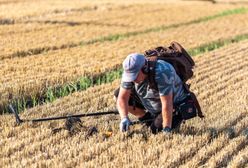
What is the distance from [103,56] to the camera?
12.5 meters

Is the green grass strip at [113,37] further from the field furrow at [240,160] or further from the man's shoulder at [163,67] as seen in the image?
the field furrow at [240,160]

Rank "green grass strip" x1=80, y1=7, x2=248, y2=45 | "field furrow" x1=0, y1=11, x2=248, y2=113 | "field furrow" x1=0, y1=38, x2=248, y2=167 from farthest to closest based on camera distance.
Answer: "green grass strip" x1=80, y1=7, x2=248, y2=45
"field furrow" x1=0, y1=11, x2=248, y2=113
"field furrow" x1=0, y1=38, x2=248, y2=167

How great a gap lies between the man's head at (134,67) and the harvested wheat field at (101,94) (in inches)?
32.0

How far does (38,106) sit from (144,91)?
100 inches

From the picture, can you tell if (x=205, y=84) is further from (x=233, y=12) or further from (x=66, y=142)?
(x=233, y=12)

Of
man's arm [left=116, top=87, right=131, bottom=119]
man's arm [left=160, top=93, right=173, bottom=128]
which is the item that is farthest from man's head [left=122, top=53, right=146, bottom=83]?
man's arm [left=160, top=93, right=173, bottom=128]

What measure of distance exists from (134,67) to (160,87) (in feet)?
1.27

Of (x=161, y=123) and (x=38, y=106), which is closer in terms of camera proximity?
(x=161, y=123)

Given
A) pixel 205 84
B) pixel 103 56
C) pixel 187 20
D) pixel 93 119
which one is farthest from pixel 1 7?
pixel 93 119

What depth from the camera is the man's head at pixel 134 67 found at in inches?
212

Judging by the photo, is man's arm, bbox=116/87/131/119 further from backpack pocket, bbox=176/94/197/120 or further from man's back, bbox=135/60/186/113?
backpack pocket, bbox=176/94/197/120

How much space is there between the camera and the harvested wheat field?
5.68m

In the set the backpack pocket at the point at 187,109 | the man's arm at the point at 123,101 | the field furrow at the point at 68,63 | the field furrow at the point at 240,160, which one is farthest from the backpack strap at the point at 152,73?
the field furrow at the point at 68,63

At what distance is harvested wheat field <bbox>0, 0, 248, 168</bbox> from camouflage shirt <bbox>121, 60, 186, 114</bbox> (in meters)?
0.41
